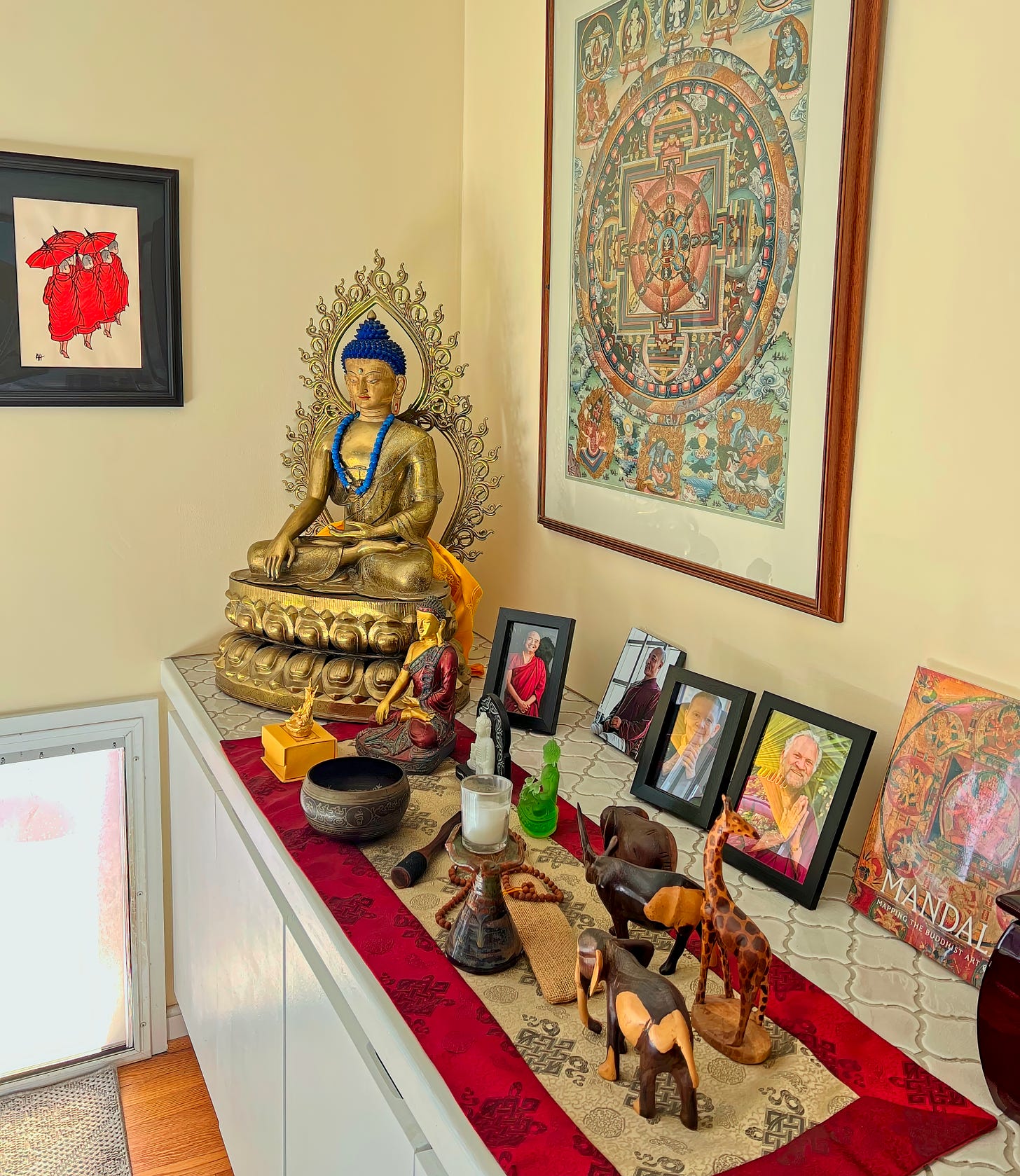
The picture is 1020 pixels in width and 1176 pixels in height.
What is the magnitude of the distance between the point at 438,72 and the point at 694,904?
1.74 m

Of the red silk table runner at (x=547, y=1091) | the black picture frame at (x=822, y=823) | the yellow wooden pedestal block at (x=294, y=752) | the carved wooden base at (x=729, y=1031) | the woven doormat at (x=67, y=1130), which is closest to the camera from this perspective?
the red silk table runner at (x=547, y=1091)

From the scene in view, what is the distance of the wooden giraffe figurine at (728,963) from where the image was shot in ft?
2.82

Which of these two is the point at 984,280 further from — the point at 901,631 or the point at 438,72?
the point at 438,72

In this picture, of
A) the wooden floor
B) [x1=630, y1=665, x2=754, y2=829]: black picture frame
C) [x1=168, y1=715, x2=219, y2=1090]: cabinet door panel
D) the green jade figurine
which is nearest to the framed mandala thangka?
[x1=630, y1=665, x2=754, y2=829]: black picture frame

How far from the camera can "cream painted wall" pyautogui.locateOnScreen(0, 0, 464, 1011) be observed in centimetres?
180

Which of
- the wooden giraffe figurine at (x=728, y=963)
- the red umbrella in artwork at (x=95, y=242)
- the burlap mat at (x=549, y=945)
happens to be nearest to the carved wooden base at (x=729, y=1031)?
the wooden giraffe figurine at (x=728, y=963)

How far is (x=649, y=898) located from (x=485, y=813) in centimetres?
26

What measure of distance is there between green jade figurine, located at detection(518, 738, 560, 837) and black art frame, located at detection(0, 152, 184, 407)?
1.09m

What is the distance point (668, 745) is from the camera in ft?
4.48

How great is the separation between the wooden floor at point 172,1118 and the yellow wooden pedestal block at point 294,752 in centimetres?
92

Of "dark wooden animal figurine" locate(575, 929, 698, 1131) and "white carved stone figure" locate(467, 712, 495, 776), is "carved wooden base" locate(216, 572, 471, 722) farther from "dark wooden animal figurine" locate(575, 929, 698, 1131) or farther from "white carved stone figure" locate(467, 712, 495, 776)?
"dark wooden animal figurine" locate(575, 929, 698, 1131)

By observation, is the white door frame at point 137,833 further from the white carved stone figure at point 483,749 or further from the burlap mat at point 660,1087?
the burlap mat at point 660,1087

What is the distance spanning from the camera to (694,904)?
0.94 meters

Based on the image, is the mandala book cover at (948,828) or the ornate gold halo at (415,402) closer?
the mandala book cover at (948,828)
